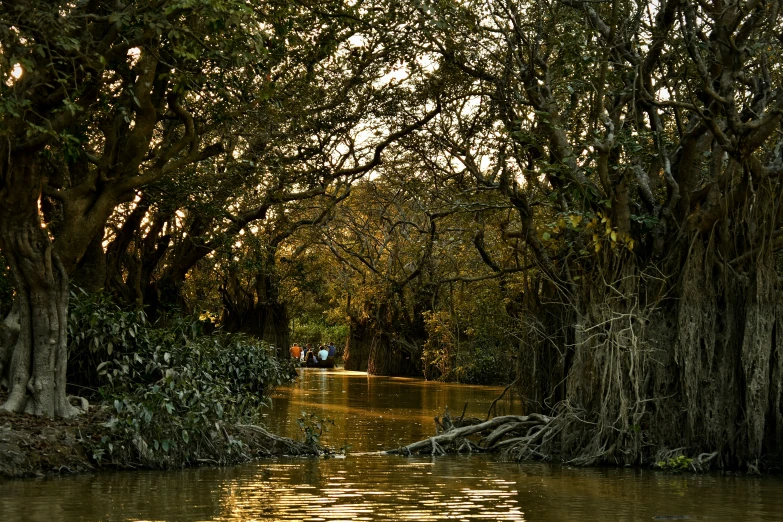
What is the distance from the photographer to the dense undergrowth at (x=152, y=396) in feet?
38.6

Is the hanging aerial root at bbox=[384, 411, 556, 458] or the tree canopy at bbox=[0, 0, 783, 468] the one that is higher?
the tree canopy at bbox=[0, 0, 783, 468]

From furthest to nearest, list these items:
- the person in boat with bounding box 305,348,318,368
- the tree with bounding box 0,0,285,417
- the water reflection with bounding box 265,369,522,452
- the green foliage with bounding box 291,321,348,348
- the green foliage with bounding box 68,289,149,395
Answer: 1. the green foliage with bounding box 291,321,348,348
2. the person in boat with bounding box 305,348,318,368
3. the water reflection with bounding box 265,369,522,452
4. the green foliage with bounding box 68,289,149,395
5. the tree with bounding box 0,0,285,417

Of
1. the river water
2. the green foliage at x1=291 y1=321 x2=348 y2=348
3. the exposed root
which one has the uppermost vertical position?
the green foliage at x1=291 y1=321 x2=348 y2=348

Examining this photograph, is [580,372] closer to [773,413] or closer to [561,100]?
[773,413]

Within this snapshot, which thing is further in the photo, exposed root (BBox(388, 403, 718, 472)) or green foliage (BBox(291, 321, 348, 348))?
green foliage (BBox(291, 321, 348, 348))

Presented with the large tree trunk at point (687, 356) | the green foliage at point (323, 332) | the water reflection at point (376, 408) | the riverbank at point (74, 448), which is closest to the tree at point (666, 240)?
the large tree trunk at point (687, 356)

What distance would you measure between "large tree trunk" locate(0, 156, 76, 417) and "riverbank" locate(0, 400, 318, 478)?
29 centimetres

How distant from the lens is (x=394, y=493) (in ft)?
33.3

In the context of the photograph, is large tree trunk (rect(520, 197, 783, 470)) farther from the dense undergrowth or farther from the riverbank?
the riverbank

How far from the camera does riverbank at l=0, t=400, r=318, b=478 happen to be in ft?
35.4

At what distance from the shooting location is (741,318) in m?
12.6

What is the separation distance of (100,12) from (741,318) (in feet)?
29.4

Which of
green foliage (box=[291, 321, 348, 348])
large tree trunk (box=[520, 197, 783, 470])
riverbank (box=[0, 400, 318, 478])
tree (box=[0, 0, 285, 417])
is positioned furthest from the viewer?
green foliage (box=[291, 321, 348, 348])

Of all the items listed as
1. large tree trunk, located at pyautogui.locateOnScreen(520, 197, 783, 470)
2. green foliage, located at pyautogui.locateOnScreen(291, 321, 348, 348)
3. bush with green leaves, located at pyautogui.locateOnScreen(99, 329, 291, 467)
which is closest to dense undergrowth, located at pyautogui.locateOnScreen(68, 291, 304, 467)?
bush with green leaves, located at pyautogui.locateOnScreen(99, 329, 291, 467)
